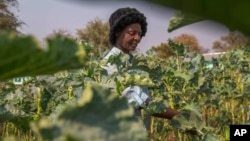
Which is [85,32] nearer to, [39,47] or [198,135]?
[198,135]

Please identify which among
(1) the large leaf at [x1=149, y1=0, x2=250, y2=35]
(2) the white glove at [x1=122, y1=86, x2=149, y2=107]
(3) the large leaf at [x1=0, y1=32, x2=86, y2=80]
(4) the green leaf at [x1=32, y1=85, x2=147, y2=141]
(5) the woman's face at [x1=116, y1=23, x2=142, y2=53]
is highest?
(5) the woman's face at [x1=116, y1=23, x2=142, y2=53]

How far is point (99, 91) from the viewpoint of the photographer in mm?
321

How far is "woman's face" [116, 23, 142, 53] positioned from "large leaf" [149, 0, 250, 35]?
2.83 metres

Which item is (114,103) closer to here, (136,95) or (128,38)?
(136,95)

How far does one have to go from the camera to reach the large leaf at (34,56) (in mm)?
299

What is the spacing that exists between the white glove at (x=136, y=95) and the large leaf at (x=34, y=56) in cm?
226

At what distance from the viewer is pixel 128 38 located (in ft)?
10.2

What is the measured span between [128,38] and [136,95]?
48cm

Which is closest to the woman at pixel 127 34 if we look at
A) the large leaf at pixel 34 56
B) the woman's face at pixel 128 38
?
the woman's face at pixel 128 38

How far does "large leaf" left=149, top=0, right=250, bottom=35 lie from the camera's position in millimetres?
242

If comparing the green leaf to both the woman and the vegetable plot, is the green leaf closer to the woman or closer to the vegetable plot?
the vegetable plot

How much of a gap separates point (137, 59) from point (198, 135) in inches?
19.1

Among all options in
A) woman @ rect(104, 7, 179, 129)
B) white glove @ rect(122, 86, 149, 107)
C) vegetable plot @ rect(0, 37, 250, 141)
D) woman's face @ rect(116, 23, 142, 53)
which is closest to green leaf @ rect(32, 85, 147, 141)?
vegetable plot @ rect(0, 37, 250, 141)

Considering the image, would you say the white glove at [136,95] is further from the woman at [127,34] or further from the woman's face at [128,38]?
the woman's face at [128,38]
